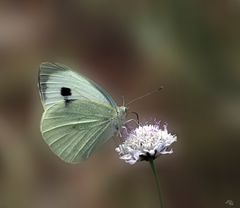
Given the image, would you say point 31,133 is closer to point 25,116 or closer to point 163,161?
point 25,116

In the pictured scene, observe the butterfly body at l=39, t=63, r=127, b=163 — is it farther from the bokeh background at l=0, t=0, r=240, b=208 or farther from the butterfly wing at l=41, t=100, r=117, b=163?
the bokeh background at l=0, t=0, r=240, b=208

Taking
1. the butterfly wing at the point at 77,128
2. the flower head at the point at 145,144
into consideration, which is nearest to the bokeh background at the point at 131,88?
the butterfly wing at the point at 77,128

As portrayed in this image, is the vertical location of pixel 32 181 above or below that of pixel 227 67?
below

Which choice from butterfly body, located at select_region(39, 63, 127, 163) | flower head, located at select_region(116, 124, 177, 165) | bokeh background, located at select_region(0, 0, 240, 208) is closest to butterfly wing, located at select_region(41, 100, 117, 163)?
butterfly body, located at select_region(39, 63, 127, 163)

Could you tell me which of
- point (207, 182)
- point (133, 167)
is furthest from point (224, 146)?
point (133, 167)

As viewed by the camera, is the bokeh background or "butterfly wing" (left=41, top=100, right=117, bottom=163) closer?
"butterfly wing" (left=41, top=100, right=117, bottom=163)

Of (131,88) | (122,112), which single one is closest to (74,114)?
(122,112)

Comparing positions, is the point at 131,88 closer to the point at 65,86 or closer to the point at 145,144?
the point at 65,86
